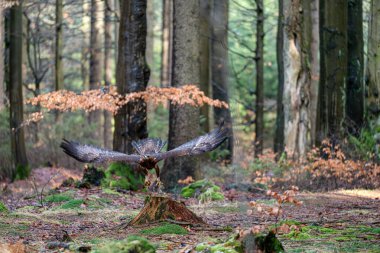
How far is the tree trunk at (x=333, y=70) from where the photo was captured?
1834 cm

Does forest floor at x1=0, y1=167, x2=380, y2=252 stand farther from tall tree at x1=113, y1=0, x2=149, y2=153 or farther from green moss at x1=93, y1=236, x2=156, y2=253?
tall tree at x1=113, y1=0, x2=149, y2=153

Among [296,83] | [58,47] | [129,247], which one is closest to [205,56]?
[58,47]

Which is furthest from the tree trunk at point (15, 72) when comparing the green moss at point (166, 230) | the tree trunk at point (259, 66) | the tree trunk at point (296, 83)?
the green moss at point (166, 230)

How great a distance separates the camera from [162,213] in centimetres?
907

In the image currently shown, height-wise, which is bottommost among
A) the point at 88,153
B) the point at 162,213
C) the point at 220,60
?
the point at 162,213

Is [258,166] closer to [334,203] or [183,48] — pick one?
[183,48]

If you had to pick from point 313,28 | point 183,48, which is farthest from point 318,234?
point 313,28

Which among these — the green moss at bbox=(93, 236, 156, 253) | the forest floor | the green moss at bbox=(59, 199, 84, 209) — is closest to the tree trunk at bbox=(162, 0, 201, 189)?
the forest floor

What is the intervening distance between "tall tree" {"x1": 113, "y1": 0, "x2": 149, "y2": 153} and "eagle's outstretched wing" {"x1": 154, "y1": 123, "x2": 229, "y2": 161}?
6620mm

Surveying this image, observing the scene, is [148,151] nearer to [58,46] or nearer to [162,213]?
[162,213]

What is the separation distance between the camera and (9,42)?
21922 millimetres

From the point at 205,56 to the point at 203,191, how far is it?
993 cm

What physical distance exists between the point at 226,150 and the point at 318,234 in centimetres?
1706

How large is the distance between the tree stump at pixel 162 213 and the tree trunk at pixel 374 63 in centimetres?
723
